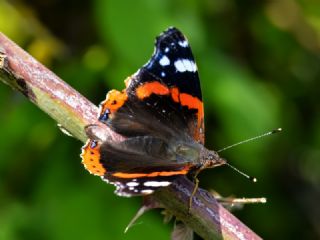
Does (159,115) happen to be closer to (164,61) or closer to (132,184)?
(164,61)

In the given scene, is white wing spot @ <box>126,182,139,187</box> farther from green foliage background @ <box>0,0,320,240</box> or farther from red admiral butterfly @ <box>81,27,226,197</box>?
green foliage background @ <box>0,0,320,240</box>

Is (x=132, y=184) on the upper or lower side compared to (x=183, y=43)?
lower

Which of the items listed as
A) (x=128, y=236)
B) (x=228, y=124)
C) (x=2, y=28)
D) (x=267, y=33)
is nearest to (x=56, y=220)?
(x=128, y=236)

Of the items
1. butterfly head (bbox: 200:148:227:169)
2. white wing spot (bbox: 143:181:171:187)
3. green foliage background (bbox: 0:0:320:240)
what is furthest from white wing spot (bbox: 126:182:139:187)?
green foliage background (bbox: 0:0:320:240)

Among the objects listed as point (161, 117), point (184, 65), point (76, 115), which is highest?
point (184, 65)

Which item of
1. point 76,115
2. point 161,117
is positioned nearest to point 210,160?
point 161,117

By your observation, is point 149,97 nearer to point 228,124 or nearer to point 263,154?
point 228,124

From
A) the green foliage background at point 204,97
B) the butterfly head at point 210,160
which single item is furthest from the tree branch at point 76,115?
the green foliage background at point 204,97
